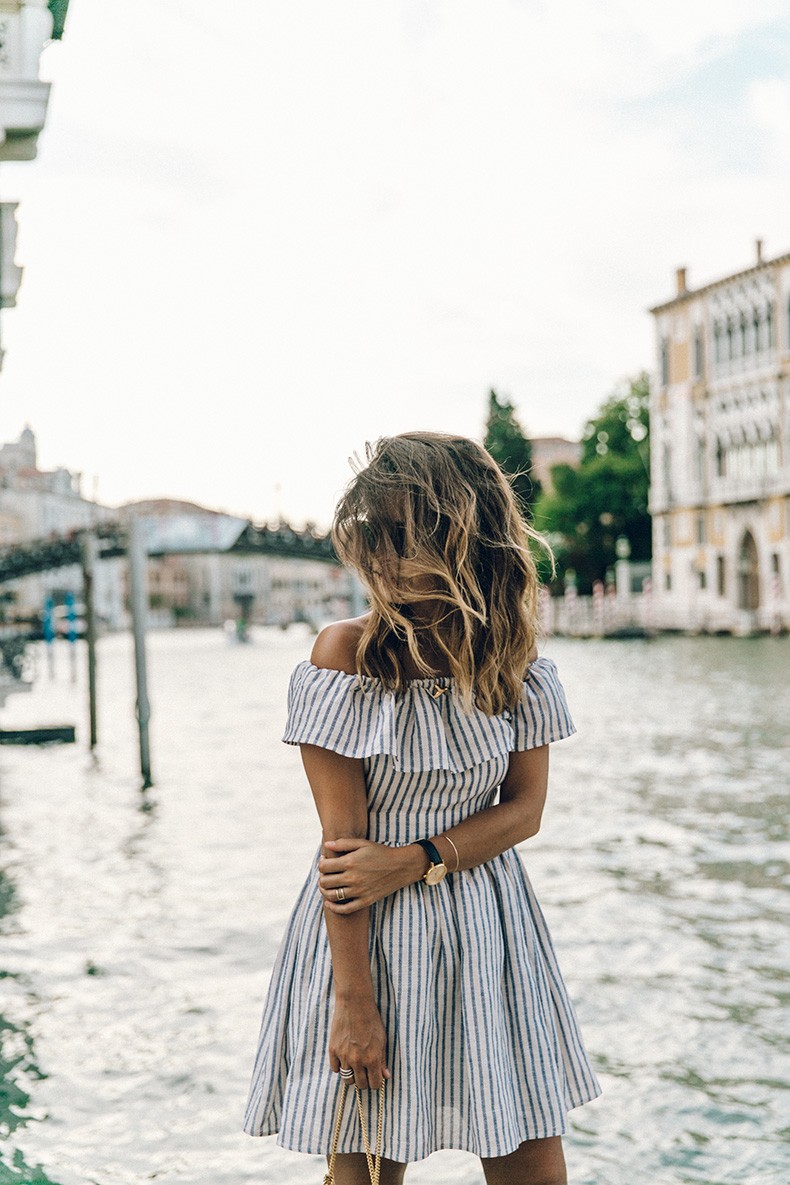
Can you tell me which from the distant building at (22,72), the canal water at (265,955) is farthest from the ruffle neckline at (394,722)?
the distant building at (22,72)

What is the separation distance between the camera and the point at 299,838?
8773 mm

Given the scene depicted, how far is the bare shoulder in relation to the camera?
6.48 feet

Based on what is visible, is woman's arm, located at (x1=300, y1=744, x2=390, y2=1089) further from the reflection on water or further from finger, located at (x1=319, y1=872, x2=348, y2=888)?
the reflection on water

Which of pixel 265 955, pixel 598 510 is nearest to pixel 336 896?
pixel 265 955

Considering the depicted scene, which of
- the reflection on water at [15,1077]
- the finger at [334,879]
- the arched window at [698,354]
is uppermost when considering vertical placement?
the arched window at [698,354]

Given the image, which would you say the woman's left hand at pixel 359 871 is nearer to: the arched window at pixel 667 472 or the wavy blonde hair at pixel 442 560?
the wavy blonde hair at pixel 442 560

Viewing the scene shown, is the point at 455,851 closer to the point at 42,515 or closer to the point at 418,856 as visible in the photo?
the point at 418,856

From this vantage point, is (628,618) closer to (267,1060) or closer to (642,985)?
(642,985)

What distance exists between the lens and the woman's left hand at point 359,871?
6.30ft

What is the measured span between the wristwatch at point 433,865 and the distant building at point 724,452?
41.7 m

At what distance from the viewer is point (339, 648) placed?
198 centimetres

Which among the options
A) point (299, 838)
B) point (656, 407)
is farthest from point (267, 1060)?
point (656, 407)

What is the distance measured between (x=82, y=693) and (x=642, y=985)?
22.6 meters

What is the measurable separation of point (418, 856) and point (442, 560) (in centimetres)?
44
